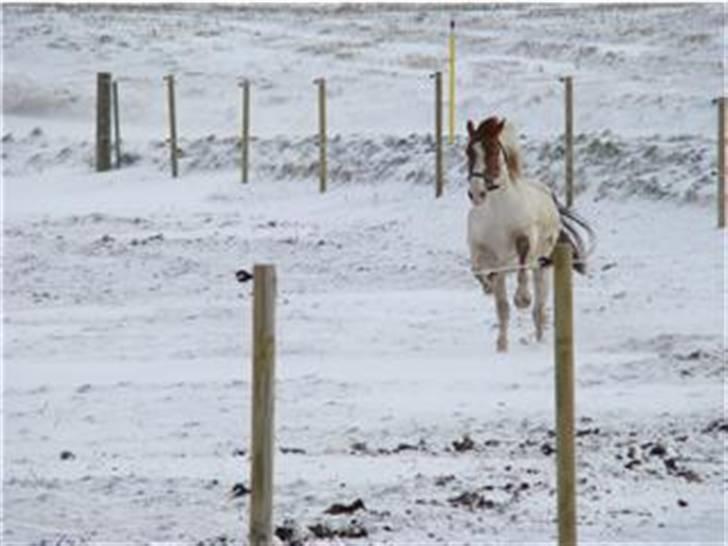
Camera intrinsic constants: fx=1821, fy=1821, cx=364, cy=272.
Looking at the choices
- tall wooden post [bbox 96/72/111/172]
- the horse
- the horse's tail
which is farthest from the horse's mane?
tall wooden post [bbox 96/72/111/172]

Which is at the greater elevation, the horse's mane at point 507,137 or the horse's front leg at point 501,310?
the horse's mane at point 507,137

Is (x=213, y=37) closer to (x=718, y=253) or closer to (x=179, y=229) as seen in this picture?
(x=179, y=229)

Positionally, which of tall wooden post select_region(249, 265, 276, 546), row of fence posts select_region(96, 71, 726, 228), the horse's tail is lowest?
tall wooden post select_region(249, 265, 276, 546)

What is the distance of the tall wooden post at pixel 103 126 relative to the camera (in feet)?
97.7

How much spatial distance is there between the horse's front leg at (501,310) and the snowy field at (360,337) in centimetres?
21

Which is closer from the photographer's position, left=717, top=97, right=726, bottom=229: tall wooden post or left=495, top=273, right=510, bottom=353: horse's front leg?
left=495, top=273, right=510, bottom=353: horse's front leg

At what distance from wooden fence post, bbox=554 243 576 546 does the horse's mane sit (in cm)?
610

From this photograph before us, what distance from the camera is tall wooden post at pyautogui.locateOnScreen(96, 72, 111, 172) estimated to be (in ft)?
97.7

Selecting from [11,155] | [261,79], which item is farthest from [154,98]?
[11,155]

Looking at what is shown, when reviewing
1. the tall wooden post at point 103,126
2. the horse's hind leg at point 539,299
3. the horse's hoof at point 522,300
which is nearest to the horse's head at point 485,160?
the horse's hind leg at point 539,299

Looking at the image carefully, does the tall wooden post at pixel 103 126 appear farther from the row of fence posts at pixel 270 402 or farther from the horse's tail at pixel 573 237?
the row of fence posts at pixel 270 402

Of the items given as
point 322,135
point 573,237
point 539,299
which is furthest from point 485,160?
point 322,135

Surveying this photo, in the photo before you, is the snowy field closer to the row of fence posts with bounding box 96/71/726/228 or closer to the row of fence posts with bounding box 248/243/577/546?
the row of fence posts with bounding box 96/71/726/228

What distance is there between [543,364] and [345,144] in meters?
15.6
